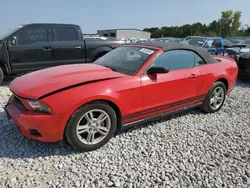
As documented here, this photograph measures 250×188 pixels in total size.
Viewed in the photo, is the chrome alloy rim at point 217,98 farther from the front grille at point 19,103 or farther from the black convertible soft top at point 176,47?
the front grille at point 19,103

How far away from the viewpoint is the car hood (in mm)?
2613

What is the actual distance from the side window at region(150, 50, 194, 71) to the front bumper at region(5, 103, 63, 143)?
171cm

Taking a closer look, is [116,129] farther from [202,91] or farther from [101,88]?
[202,91]

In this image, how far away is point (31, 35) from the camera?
6043 millimetres

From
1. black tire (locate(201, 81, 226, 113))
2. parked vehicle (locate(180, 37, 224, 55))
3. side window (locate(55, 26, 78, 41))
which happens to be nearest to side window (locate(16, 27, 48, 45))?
side window (locate(55, 26, 78, 41))

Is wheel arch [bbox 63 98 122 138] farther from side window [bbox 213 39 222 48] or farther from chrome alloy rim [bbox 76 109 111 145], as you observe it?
side window [bbox 213 39 222 48]

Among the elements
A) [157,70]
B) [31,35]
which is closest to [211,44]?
[31,35]

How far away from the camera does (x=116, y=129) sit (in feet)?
10.2

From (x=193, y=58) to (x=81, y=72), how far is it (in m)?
2.05

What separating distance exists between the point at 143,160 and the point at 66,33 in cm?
527

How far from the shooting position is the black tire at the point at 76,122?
8.52 feet

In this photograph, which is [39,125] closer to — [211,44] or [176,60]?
[176,60]

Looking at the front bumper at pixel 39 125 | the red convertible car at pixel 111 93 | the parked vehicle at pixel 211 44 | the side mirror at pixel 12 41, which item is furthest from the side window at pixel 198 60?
the parked vehicle at pixel 211 44

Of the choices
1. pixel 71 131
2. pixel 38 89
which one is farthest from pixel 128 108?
pixel 38 89
